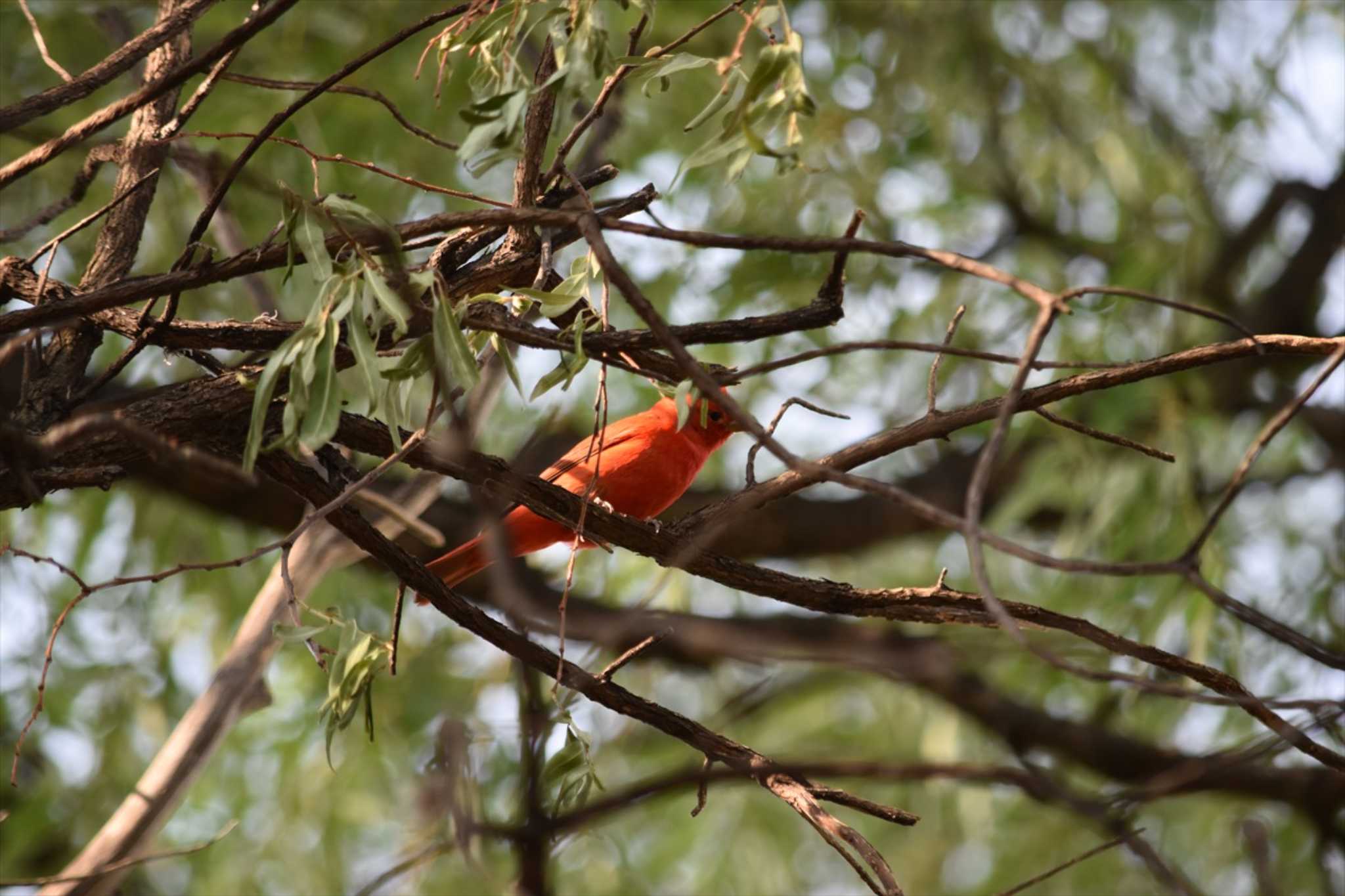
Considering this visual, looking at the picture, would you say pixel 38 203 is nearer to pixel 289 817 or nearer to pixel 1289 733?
pixel 289 817

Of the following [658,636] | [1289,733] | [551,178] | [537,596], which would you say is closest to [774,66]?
[551,178]

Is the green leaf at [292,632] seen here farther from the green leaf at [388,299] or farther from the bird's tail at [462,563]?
the bird's tail at [462,563]

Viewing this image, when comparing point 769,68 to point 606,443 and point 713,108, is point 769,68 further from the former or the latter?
point 606,443

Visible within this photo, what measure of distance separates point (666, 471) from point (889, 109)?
3242mm

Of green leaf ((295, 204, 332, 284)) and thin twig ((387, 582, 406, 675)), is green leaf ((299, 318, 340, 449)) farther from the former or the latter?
thin twig ((387, 582, 406, 675))

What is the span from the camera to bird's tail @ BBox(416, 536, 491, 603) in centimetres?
434

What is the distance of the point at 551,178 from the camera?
253 centimetres

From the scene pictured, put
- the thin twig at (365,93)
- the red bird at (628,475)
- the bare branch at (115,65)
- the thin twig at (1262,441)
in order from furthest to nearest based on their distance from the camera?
the red bird at (628,475), the thin twig at (365,93), the bare branch at (115,65), the thin twig at (1262,441)

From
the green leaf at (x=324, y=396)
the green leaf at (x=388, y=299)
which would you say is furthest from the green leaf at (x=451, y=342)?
the green leaf at (x=324, y=396)

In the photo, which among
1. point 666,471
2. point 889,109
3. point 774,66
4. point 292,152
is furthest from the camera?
point 889,109

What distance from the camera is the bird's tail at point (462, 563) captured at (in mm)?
4344

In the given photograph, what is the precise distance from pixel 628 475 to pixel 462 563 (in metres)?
0.63

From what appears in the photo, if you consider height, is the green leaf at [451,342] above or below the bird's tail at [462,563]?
below

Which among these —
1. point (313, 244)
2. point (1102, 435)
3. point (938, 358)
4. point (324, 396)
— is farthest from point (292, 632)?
point (1102, 435)
